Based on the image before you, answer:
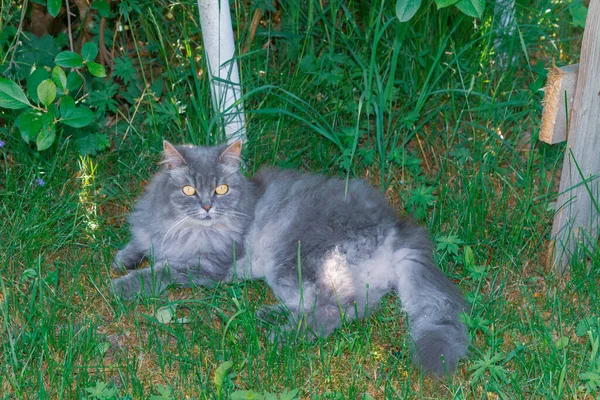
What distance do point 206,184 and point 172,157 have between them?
0.21m

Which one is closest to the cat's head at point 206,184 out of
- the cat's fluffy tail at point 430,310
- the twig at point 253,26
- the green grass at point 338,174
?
the green grass at point 338,174

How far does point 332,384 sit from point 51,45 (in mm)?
2625

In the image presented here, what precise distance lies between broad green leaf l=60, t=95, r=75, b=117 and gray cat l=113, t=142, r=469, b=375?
19.1 inches

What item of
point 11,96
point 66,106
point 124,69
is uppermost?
point 11,96

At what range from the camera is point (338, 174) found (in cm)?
436

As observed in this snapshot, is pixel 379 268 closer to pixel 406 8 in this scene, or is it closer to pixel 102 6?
pixel 406 8

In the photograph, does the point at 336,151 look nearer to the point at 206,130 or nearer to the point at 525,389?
the point at 206,130

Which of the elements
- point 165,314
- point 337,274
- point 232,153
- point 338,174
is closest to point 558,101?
point 337,274

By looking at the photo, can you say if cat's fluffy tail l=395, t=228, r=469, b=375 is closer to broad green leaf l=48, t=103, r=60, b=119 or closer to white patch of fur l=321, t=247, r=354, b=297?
white patch of fur l=321, t=247, r=354, b=297

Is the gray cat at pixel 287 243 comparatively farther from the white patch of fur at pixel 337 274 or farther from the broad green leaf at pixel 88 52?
the broad green leaf at pixel 88 52

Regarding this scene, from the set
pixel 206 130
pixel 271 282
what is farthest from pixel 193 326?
pixel 206 130

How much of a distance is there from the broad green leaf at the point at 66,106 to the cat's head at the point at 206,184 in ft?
1.52

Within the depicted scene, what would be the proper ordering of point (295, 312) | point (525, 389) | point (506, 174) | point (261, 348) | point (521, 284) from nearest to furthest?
point (525, 389) → point (261, 348) → point (295, 312) → point (521, 284) → point (506, 174)

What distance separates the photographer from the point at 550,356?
3078 millimetres
